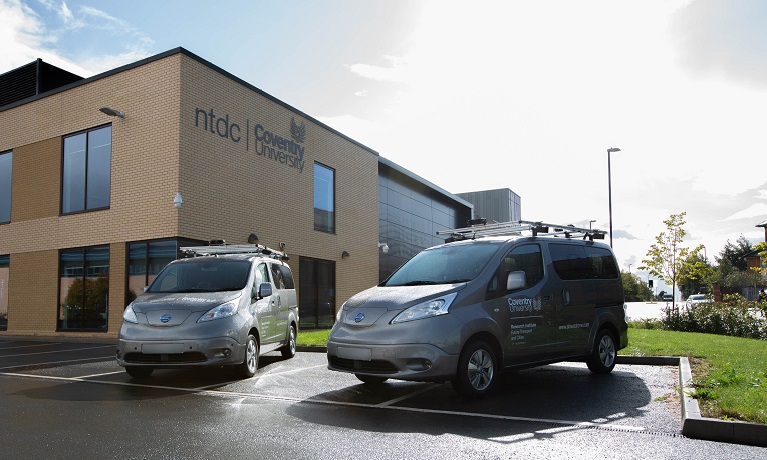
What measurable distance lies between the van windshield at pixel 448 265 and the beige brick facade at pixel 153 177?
10662 mm

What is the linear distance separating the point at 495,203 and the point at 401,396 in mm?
47086

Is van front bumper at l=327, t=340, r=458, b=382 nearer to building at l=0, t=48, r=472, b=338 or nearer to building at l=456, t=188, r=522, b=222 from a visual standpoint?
building at l=0, t=48, r=472, b=338

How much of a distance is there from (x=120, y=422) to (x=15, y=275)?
62.0ft

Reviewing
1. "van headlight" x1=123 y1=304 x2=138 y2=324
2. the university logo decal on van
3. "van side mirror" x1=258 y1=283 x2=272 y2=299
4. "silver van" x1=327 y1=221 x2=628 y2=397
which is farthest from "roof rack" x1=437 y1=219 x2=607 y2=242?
"van headlight" x1=123 y1=304 x2=138 y2=324

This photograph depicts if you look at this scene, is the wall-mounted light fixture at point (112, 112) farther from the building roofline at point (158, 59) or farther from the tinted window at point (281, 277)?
the tinted window at point (281, 277)

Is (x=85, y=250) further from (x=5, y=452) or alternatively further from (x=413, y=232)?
(x=413, y=232)

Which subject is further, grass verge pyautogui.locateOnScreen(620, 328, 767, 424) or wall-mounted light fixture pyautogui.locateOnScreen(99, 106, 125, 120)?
wall-mounted light fixture pyautogui.locateOnScreen(99, 106, 125, 120)

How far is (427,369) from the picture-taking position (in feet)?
21.7

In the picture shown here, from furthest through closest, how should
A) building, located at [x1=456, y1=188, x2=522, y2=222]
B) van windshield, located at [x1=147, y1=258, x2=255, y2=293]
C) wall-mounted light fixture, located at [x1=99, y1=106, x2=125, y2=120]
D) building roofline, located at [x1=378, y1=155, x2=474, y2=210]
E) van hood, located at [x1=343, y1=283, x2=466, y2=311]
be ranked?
1. building, located at [x1=456, y1=188, x2=522, y2=222]
2. building roofline, located at [x1=378, y1=155, x2=474, y2=210]
3. wall-mounted light fixture, located at [x1=99, y1=106, x2=125, y2=120]
4. van windshield, located at [x1=147, y1=258, x2=255, y2=293]
5. van hood, located at [x1=343, y1=283, x2=466, y2=311]

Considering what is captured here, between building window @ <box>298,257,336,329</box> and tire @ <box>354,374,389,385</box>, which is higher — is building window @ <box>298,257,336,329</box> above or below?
above

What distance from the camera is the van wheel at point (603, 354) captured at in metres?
8.96

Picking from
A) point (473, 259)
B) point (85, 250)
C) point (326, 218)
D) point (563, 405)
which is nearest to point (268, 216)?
point (326, 218)

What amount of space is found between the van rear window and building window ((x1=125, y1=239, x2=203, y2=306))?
38.6 feet

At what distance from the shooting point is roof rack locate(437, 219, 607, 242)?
871 cm
